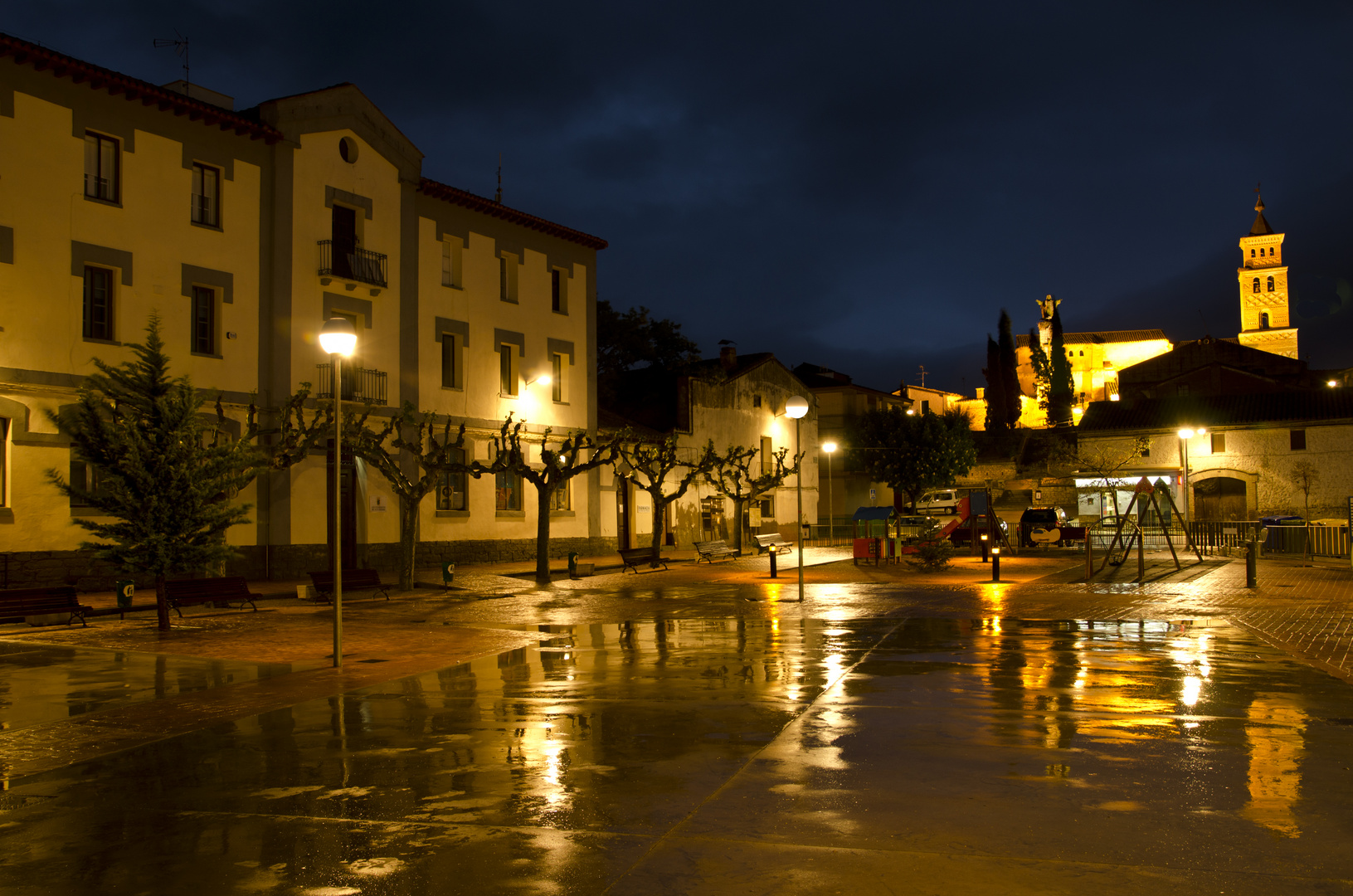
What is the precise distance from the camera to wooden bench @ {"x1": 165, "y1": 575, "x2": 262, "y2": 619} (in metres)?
18.1

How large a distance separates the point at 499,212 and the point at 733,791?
30475 millimetres

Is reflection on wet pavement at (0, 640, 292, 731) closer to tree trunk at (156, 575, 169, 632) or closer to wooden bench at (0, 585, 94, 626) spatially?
wooden bench at (0, 585, 94, 626)

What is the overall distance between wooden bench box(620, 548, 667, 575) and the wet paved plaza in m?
17.6

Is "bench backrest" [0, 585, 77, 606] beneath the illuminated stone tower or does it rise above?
beneath

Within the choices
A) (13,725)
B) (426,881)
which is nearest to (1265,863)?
(426,881)

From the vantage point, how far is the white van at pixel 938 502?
52000mm

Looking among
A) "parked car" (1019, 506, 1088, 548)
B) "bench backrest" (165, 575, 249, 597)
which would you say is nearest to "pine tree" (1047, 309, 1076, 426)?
"parked car" (1019, 506, 1088, 548)

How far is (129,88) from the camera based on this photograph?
937 inches

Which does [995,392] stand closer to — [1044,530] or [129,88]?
[1044,530]

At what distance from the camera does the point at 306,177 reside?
28.2 m

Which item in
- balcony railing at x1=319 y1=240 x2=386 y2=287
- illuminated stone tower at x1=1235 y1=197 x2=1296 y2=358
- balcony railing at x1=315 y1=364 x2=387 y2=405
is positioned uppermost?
illuminated stone tower at x1=1235 y1=197 x2=1296 y2=358

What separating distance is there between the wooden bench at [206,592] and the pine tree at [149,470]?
1.89m

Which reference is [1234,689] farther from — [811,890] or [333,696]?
[333,696]

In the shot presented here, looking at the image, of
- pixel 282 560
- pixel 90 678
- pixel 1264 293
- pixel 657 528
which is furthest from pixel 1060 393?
Answer: pixel 90 678
